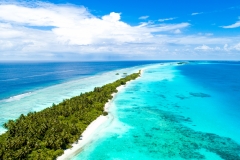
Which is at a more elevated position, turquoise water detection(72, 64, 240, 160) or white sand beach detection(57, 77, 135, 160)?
white sand beach detection(57, 77, 135, 160)

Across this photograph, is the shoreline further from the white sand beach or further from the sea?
the sea

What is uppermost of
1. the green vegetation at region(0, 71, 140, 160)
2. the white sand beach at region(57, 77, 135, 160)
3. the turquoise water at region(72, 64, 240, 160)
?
the green vegetation at region(0, 71, 140, 160)

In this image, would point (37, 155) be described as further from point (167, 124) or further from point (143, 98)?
point (143, 98)

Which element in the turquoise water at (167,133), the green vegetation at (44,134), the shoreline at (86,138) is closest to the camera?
the green vegetation at (44,134)

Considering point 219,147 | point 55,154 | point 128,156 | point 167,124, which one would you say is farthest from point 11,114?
point 219,147

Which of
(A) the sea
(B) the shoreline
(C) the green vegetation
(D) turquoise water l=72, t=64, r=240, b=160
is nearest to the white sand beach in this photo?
(B) the shoreline

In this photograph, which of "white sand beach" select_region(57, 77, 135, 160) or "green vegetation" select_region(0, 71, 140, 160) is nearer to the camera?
"green vegetation" select_region(0, 71, 140, 160)

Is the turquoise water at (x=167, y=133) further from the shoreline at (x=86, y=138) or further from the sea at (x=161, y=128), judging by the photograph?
the shoreline at (x=86, y=138)

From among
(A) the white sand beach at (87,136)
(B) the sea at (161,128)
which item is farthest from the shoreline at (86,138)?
(B) the sea at (161,128)

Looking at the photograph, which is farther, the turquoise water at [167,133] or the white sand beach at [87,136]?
the turquoise water at [167,133]
